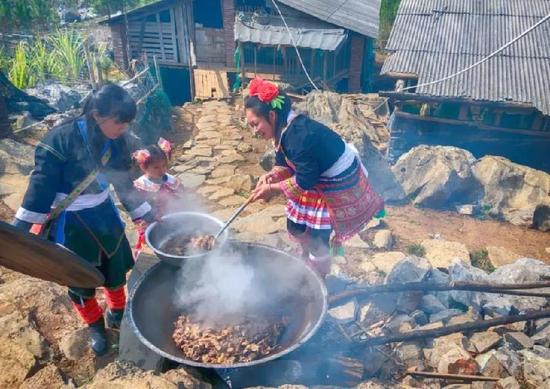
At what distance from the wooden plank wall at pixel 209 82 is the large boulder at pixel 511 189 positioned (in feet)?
42.4

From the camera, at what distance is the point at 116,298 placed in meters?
4.02

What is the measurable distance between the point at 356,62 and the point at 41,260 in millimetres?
18897

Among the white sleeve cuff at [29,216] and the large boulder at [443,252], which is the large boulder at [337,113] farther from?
the white sleeve cuff at [29,216]

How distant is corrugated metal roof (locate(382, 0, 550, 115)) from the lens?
954 cm

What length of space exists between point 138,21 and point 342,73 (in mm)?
9449

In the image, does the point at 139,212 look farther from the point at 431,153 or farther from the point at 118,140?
the point at 431,153

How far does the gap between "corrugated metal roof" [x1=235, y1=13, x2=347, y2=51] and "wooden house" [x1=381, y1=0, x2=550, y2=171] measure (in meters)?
4.56

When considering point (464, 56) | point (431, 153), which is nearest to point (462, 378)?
point (431, 153)

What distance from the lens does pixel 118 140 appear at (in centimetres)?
362

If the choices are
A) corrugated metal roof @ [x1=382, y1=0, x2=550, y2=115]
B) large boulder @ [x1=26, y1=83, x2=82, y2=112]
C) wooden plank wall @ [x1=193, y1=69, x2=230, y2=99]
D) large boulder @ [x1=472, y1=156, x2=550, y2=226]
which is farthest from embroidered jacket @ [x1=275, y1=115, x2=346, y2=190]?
wooden plank wall @ [x1=193, y1=69, x2=230, y2=99]

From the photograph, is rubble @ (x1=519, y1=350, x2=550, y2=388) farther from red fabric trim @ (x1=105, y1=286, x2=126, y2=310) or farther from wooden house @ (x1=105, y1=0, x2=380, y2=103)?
wooden house @ (x1=105, y1=0, x2=380, y2=103)

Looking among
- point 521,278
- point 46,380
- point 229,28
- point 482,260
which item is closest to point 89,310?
point 46,380

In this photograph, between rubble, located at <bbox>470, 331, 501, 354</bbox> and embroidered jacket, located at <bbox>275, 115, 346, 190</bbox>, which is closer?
embroidered jacket, located at <bbox>275, 115, 346, 190</bbox>

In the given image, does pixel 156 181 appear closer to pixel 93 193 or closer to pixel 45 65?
pixel 93 193
